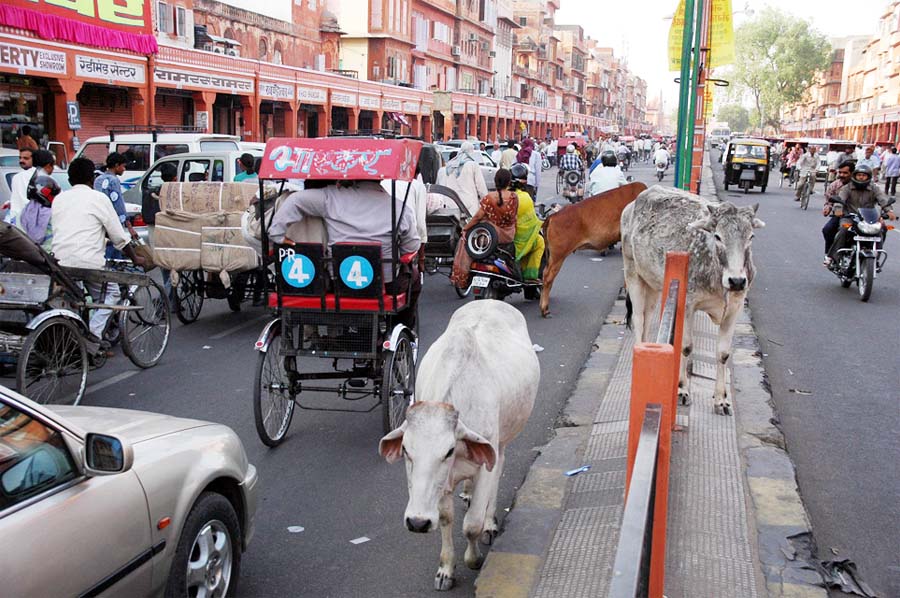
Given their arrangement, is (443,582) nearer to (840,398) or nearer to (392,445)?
(392,445)

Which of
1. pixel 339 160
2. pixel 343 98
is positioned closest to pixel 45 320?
pixel 339 160

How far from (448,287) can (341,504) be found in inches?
305

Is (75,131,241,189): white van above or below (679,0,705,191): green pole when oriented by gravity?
below

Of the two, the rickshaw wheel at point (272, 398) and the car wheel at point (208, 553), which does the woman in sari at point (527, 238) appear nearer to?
the rickshaw wheel at point (272, 398)

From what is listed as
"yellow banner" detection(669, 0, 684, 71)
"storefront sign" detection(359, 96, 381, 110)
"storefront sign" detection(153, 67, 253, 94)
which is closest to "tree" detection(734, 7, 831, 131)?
"storefront sign" detection(359, 96, 381, 110)

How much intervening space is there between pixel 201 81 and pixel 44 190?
64.4 feet

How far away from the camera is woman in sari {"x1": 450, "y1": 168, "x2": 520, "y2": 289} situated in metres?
10.7

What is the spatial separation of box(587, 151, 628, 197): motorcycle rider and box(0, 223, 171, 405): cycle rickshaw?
416 inches

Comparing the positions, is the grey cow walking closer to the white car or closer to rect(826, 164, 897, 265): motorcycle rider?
the white car

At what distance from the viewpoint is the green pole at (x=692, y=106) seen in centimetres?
1434

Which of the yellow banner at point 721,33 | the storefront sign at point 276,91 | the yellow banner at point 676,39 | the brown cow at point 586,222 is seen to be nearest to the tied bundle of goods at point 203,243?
the brown cow at point 586,222

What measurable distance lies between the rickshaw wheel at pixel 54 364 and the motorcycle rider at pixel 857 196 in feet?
34.7

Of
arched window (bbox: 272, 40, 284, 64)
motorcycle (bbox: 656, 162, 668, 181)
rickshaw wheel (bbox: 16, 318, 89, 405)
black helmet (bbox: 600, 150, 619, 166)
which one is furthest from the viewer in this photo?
arched window (bbox: 272, 40, 284, 64)

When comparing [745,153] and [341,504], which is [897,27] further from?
[341,504]
